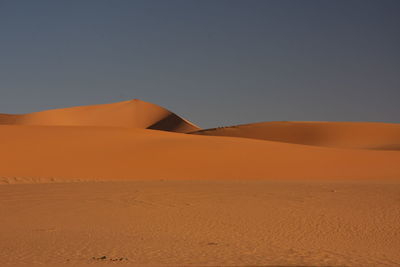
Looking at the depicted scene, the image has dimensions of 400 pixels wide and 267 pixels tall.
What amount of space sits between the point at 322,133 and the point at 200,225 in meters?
45.2

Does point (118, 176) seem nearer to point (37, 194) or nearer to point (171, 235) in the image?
point (37, 194)

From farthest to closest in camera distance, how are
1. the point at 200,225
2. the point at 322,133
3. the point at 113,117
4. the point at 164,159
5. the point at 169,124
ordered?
the point at 169,124 < the point at 113,117 < the point at 322,133 < the point at 164,159 < the point at 200,225

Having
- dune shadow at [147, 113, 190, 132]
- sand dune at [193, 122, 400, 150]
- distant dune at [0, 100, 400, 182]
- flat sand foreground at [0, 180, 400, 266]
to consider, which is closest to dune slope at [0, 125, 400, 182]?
distant dune at [0, 100, 400, 182]

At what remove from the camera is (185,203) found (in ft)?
33.9

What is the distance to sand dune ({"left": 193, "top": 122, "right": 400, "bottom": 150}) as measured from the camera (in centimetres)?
4716

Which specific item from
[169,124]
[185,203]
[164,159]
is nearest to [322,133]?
[169,124]

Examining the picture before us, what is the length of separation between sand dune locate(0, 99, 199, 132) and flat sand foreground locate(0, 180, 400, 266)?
2217 inches

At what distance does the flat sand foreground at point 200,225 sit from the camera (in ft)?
19.1

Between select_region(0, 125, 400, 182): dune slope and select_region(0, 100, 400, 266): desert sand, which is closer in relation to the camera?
select_region(0, 100, 400, 266): desert sand

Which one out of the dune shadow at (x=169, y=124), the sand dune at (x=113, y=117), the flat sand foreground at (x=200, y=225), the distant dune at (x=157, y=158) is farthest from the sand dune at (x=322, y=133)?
the flat sand foreground at (x=200, y=225)

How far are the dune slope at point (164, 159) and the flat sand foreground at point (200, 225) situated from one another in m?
4.16

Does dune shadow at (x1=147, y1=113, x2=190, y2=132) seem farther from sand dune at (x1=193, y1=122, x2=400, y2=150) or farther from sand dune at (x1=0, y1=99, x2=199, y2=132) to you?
sand dune at (x1=193, y1=122, x2=400, y2=150)

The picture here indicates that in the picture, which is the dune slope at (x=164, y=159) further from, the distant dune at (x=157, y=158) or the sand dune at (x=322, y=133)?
the sand dune at (x=322, y=133)

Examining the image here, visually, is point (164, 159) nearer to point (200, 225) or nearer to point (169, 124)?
point (200, 225)
